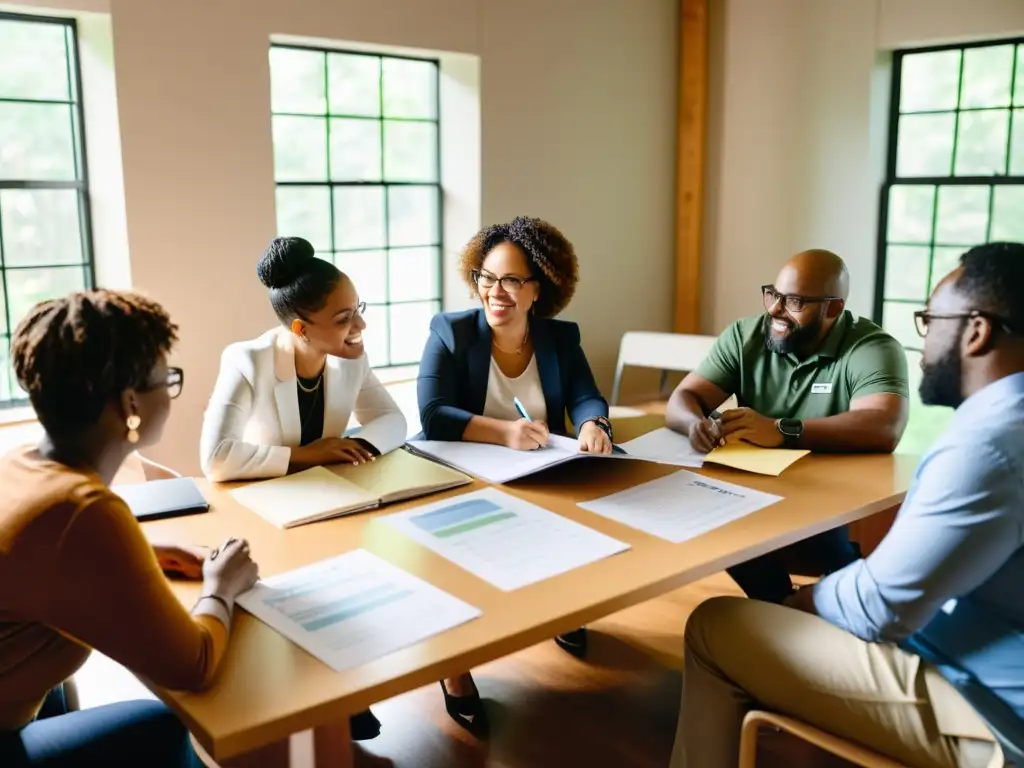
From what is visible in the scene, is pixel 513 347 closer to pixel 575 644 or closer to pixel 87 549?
pixel 575 644

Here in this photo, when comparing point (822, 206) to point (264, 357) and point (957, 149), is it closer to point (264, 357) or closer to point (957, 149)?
point (957, 149)

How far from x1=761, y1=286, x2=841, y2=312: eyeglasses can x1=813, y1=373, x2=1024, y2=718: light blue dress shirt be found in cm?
94

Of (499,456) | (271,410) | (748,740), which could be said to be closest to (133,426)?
(271,410)

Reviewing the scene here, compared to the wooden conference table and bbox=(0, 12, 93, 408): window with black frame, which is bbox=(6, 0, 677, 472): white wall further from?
the wooden conference table

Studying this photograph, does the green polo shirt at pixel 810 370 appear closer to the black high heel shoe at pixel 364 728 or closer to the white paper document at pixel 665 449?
the white paper document at pixel 665 449

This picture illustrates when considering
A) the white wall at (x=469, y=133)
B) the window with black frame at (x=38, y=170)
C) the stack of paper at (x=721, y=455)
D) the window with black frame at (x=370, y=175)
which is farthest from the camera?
the window with black frame at (x=370, y=175)

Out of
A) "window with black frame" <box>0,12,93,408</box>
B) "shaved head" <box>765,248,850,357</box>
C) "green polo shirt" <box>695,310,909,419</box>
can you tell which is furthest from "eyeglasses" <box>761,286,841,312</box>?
"window with black frame" <box>0,12,93,408</box>

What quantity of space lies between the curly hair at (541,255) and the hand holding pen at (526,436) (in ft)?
1.74

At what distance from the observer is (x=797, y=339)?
2496mm

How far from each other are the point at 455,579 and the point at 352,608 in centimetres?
18

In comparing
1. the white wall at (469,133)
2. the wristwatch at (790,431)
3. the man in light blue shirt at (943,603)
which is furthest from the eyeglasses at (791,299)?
the white wall at (469,133)

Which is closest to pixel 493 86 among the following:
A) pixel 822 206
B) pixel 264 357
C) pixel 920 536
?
pixel 822 206

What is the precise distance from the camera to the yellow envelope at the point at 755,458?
2.13 meters

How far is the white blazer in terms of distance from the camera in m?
2.04
